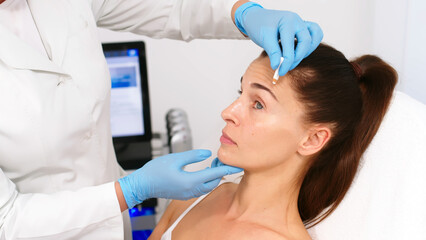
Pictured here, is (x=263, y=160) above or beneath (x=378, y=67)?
beneath

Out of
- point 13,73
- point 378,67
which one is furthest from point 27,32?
point 378,67

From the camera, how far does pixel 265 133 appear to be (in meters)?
1.13

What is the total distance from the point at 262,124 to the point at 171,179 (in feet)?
0.86

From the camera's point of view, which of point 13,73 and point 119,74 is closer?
point 13,73

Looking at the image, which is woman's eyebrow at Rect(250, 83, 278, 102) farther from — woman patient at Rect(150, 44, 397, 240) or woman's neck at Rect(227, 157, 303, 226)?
woman's neck at Rect(227, 157, 303, 226)

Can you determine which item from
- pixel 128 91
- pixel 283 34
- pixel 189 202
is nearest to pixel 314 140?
pixel 283 34

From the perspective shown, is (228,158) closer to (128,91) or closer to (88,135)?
(88,135)

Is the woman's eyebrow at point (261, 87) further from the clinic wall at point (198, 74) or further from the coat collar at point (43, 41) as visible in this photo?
the clinic wall at point (198, 74)

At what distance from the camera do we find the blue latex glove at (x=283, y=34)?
1058 mm

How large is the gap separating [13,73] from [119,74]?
36.6 inches

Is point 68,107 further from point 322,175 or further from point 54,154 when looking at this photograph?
point 322,175

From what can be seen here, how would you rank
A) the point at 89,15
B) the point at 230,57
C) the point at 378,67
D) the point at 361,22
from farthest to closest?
the point at 230,57
the point at 361,22
the point at 89,15
the point at 378,67

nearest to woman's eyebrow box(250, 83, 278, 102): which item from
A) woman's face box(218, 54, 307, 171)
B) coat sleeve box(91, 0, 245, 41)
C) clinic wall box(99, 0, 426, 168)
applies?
woman's face box(218, 54, 307, 171)

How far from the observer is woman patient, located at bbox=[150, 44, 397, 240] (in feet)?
3.67
